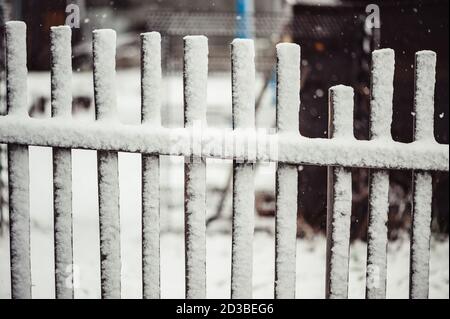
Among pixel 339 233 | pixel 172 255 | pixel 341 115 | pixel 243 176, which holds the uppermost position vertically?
pixel 341 115

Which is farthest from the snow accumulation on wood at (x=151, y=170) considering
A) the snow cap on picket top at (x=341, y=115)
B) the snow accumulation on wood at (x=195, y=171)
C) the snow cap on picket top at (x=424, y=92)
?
the snow cap on picket top at (x=424, y=92)

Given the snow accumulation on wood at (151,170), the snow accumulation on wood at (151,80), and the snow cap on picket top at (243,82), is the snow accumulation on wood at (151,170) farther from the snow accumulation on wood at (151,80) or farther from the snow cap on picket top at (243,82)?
the snow cap on picket top at (243,82)

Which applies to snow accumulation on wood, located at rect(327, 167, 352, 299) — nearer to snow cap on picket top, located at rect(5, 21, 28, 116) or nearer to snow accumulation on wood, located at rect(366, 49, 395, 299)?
snow accumulation on wood, located at rect(366, 49, 395, 299)

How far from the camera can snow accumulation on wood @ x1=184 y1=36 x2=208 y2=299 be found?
171cm

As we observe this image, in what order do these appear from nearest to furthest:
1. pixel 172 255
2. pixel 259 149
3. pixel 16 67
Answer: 1. pixel 259 149
2. pixel 16 67
3. pixel 172 255

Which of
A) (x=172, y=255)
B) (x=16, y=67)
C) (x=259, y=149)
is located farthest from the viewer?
(x=172, y=255)

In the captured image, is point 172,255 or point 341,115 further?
point 172,255

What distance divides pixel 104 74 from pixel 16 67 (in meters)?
0.34

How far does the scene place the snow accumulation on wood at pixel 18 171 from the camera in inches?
71.0

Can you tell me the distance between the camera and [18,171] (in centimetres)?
183

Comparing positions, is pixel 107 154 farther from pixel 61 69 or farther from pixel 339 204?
pixel 339 204

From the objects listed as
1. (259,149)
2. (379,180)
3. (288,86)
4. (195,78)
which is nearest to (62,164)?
(195,78)

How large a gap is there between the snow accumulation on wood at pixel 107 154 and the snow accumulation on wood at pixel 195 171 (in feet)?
0.85
